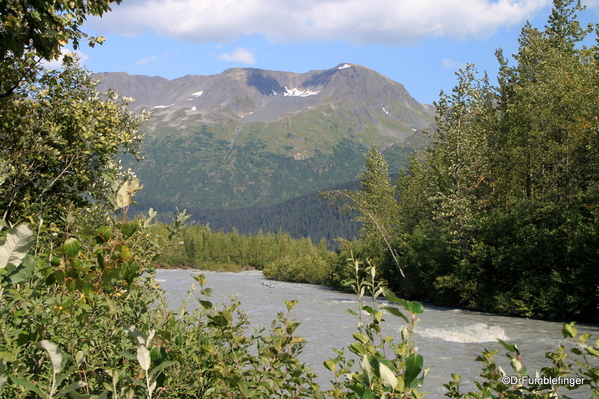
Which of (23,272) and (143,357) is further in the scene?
(23,272)

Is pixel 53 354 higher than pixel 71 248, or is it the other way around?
pixel 71 248

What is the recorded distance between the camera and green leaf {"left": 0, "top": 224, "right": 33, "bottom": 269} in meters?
1.54

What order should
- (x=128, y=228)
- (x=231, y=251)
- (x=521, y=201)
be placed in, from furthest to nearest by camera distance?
(x=231, y=251) < (x=521, y=201) < (x=128, y=228)

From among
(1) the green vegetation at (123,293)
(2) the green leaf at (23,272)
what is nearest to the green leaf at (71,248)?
(1) the green vegetation at (123,293)

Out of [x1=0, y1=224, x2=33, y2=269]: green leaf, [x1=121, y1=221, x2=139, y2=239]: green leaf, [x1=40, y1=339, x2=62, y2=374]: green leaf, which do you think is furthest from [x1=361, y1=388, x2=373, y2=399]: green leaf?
[x1=121, y1=221, x2=139, y2=239]: green leaf

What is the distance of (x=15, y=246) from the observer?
5.08ft

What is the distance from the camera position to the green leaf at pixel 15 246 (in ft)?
5.07

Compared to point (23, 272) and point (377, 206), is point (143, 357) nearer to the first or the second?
point (23, 272)

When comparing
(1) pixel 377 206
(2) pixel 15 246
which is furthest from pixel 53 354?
(1) pixel 377 206

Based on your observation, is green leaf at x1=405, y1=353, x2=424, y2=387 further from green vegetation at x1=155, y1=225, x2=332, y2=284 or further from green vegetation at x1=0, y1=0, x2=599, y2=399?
green vegetation at x1=155, y1=225, x2=332, y2=284

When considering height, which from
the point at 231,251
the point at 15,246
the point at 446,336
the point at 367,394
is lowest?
the point at 231,251

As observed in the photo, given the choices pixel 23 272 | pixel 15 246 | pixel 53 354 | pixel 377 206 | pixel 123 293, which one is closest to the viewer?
pixel 53 354

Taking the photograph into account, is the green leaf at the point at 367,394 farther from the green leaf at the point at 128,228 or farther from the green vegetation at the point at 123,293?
the green leaf at the point at 128,228

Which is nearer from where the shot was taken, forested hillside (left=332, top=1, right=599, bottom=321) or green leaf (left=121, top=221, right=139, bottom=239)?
→ green leaf (left=121, top=221, right=139, bottom=239)
